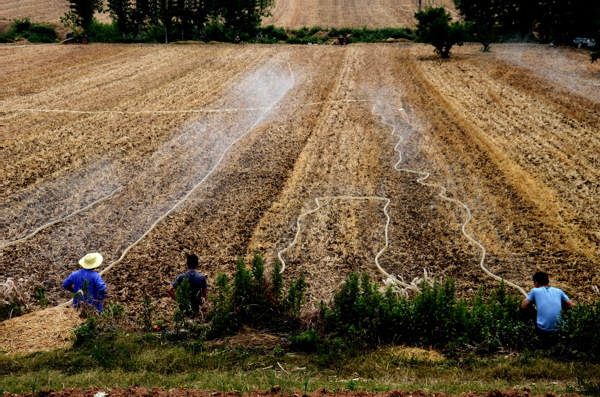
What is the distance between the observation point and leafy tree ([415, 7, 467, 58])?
27.9 metres

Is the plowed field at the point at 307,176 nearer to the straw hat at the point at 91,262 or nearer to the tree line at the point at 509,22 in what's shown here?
the straw hat at the point at 91,262

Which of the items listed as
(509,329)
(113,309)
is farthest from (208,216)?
(509,329)

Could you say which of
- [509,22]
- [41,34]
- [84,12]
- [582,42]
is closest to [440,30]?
[509,22]

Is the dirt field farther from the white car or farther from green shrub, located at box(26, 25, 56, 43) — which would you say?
green shrub, located at box(26, 25, 56, 43)

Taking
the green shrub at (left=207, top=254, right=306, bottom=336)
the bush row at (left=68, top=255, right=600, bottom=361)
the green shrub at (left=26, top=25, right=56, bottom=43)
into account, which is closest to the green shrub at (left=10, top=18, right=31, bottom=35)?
the green shrub at (left=26, top=25, right=56, bottom=43)

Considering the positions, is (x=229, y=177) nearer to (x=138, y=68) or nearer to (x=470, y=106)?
(x=470, y=106)

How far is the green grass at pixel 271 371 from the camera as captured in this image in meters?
5.52

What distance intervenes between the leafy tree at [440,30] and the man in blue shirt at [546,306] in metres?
23.9

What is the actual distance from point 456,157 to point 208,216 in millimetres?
6801

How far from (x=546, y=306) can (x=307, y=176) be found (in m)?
7.23

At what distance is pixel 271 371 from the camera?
236 inches

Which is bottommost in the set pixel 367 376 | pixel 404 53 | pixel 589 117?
pixel 367 376

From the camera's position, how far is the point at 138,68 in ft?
89.7

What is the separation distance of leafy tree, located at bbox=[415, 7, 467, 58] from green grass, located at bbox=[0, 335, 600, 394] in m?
24.8
